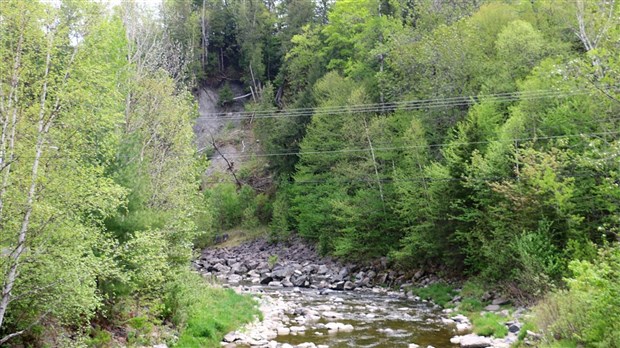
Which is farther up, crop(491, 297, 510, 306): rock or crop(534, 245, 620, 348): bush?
crop(534, 245, 620, 348): bush

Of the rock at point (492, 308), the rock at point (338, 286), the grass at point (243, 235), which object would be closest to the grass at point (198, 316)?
the rock at point (492, 308)

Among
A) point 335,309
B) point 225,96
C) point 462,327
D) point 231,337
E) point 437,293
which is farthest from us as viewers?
point 225,96

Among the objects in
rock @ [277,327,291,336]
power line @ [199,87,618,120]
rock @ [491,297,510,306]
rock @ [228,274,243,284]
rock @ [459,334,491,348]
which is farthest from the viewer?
rock @ [228,274,243,284]

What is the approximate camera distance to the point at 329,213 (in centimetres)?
4119

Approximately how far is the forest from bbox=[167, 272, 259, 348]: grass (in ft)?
0.29

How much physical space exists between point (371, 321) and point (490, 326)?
4919 mm

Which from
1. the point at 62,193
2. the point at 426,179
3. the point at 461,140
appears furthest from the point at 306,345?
the point at 426,179

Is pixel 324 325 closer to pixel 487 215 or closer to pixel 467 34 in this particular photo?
pixel 487 215

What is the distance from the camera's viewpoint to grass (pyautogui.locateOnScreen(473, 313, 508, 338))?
16531 millimetres

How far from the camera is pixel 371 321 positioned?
805 inches

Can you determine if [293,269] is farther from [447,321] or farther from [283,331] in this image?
[283,331]

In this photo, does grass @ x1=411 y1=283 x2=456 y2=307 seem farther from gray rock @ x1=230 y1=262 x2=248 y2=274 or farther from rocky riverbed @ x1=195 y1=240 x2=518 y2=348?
gray rock @ x1=230 y1=262 x2=248 y2=274

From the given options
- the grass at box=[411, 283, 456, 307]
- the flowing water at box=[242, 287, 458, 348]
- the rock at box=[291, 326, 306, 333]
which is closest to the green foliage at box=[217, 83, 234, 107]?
the flowing water at box=[242, 287, 458, 348]

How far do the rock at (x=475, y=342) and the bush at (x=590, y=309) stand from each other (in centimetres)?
211
